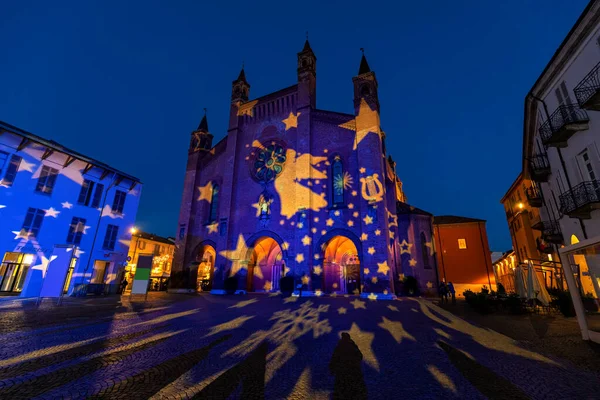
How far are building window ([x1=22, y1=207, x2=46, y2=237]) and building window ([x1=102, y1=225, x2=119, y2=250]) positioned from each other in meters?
4.17

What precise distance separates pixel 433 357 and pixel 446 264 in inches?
1418

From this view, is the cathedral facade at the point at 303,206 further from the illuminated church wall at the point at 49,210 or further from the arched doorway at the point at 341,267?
the illuminated church wall at the point at 49,210

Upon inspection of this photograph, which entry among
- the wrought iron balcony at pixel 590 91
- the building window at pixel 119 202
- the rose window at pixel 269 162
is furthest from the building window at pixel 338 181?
the building window at pixel 119 202

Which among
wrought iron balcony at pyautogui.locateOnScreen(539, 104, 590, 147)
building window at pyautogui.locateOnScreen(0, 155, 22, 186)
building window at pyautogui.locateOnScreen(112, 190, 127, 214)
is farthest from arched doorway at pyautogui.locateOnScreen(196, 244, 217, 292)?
wrought iron balcony at pyautogui.locateOnScreen(539, 104, 590, 147)

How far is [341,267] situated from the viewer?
24.7 metres

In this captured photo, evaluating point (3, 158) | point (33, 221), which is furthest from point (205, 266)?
point (3, 158)

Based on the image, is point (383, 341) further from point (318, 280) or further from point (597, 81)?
point (318, 280)

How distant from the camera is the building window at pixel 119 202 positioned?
2315 centimetres

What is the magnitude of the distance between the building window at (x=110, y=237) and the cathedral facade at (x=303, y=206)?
580 cm

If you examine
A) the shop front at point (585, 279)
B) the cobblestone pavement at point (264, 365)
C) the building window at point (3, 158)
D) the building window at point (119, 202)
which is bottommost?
the cobblestone pavement at point (264, 365)

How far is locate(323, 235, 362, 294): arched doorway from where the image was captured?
78.8 feet

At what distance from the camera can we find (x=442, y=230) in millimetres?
37656

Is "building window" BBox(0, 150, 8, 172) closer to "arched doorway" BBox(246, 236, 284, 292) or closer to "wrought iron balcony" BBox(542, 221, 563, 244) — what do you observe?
"arched doorway" BBox(246, 236, 284, 292)

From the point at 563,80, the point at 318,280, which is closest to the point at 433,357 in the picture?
the point at 563,80
